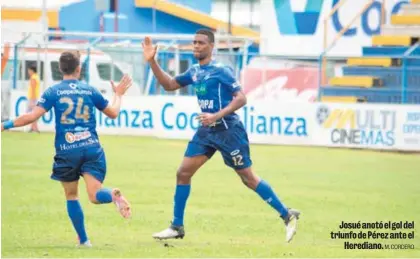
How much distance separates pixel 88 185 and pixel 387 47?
930 inches

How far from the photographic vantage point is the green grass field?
44.0 feet

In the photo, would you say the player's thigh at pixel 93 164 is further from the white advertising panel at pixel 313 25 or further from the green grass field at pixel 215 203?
the white advertising panel at pixel 313 25

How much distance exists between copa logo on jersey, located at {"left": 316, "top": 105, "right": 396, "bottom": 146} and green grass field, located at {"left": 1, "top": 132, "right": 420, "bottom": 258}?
74 centimetres

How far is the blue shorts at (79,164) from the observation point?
1302 centimetres

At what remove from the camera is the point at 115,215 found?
55.5ft

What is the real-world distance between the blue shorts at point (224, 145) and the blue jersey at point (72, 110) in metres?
1.58

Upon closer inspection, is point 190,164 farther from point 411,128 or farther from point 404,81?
point 404,81

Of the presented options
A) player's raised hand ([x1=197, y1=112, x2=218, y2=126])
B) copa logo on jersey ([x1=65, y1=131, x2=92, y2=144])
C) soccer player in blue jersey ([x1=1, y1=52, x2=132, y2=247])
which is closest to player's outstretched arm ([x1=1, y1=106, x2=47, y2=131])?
soccer player in blue jersey ([x1=1, y1=52, x2=132, y2=247])

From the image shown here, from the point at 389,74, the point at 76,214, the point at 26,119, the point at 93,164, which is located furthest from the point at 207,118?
the point at 389,74

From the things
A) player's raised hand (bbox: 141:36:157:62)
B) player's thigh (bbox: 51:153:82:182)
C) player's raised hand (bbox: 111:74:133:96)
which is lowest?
player's thigh (bbox: 51:153:82:182)

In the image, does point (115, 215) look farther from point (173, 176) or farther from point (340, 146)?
point (340, 146)

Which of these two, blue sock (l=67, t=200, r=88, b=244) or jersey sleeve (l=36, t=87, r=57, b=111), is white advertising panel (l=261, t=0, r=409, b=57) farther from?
jersey sleeve (l=36, t=87, r=57, b=111)

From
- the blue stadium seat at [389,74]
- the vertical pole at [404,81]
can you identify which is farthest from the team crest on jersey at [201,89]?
the blue stadium seat at [389,74]

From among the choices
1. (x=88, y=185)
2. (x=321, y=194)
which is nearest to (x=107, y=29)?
(x=321, y=194)
